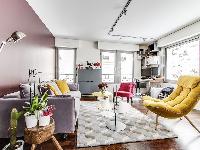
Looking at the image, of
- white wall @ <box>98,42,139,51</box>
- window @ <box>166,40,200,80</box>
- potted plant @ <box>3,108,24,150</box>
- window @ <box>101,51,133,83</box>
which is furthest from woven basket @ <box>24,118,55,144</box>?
window @ <box>101,51,133,83</box>

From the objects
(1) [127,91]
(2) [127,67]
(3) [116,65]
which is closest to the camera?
(1) [127,91]

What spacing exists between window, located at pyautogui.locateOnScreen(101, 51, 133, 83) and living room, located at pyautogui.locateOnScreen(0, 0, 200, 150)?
6cm

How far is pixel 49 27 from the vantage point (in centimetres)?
631

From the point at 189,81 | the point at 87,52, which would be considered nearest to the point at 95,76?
the point at 87,52

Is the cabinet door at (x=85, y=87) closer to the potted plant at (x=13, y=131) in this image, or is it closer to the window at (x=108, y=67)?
the window at (x=108, y=67)

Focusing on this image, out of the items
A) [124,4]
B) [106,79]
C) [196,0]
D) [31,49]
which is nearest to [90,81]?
[106,79]

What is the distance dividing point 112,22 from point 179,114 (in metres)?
3.48

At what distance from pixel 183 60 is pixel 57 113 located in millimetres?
5867

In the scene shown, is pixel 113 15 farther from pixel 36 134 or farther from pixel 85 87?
pixel 85 87

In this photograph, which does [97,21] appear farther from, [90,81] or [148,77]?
[148,77]

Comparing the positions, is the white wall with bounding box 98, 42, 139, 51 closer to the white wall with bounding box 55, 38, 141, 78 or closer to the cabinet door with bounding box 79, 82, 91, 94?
the white wall with bounding box 55, 38, 141, 78

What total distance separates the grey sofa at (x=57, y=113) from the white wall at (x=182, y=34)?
4.48 meters

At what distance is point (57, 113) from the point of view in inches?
112

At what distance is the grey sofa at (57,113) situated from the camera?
8.84 feet
